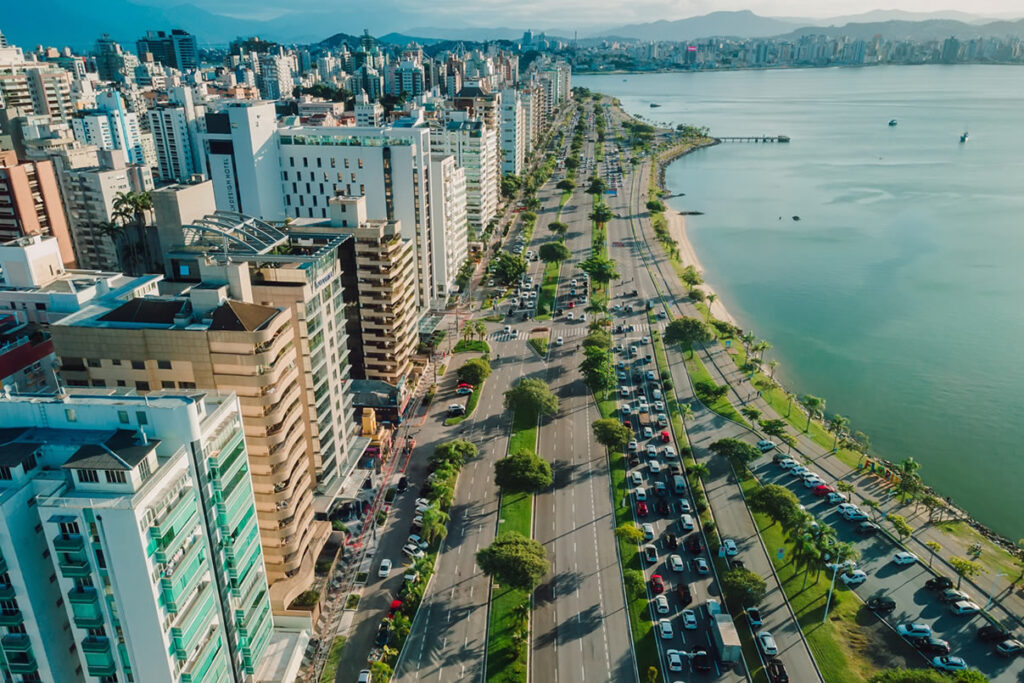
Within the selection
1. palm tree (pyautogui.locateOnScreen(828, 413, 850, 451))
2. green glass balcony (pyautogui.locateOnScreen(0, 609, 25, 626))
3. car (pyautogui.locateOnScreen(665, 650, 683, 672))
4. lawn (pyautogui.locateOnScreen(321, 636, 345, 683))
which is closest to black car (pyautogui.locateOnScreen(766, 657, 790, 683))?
car (pyautogui.locateOnScreen(665, 650, 683, 672))

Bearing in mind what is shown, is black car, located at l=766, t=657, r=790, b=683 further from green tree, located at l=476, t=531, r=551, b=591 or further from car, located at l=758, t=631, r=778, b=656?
green tree, located at l=476, t=531, r=551, b=591

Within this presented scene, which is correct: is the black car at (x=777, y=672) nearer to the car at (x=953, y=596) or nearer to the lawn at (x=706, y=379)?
the car at (x=953, y=596)

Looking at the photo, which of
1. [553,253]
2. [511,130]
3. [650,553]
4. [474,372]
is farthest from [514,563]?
[511,130]

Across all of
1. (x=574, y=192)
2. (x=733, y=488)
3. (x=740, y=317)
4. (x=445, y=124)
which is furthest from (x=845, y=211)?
(x=733, y=488)

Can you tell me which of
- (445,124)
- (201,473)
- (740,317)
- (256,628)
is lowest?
(740,317)

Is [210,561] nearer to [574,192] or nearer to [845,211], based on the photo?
[574,192]
